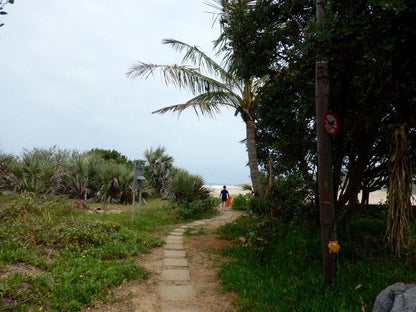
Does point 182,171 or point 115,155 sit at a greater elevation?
point 115,155

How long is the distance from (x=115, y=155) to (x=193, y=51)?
19.6 metres

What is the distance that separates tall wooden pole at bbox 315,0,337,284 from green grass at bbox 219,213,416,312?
0.88 feet

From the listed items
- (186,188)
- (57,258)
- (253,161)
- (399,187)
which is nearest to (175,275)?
(57,258)

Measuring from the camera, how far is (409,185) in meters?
3.89

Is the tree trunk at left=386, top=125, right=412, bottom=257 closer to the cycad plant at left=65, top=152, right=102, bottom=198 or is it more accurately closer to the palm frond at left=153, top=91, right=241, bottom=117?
the palm frond at left=153, top=91, right=241, bottom=117

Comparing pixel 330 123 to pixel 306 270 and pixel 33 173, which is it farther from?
pixel 33 173

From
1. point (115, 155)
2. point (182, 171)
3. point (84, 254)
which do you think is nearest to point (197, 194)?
point (182, 171)

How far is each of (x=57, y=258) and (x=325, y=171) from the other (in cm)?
440

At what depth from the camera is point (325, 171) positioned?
10.9ft

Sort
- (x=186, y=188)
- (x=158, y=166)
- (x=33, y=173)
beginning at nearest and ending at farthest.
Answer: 1. (x=33, y=173)
2. (x=186, y=188)
3. (x=158, y=166)

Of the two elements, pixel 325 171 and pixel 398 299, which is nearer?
pixel 398 299

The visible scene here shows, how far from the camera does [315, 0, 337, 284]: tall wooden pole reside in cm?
332

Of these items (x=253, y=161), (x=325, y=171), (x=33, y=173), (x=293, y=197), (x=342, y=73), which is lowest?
(x=293, y=197)

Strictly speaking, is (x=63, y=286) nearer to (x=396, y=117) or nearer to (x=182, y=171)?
(x=396, y=117)
